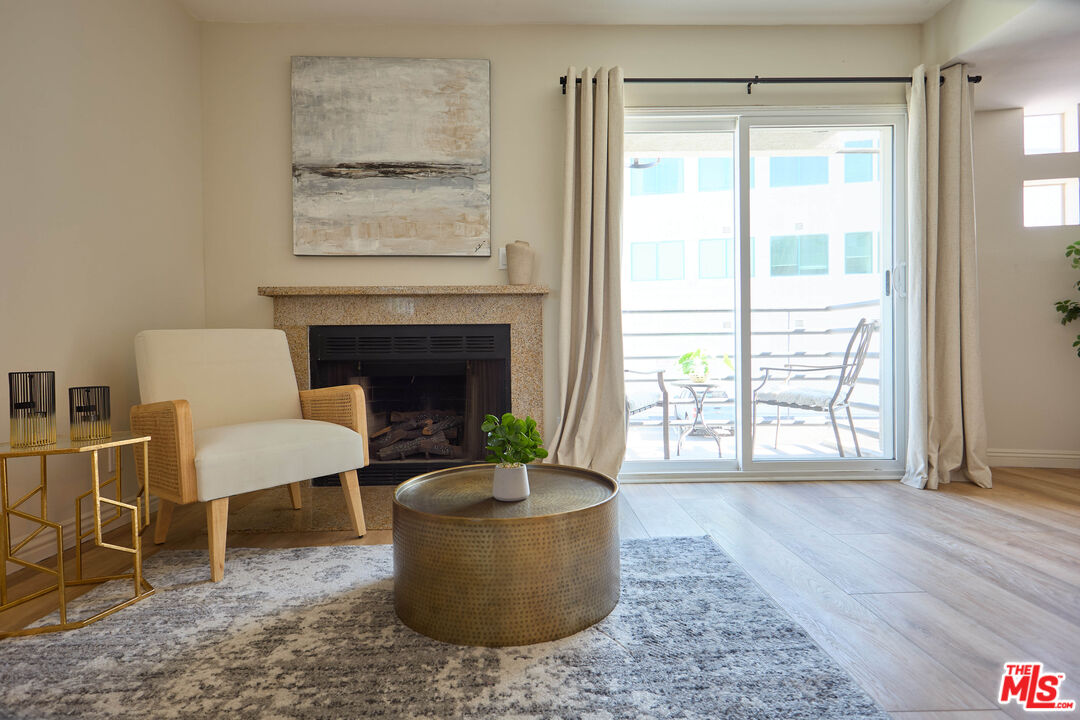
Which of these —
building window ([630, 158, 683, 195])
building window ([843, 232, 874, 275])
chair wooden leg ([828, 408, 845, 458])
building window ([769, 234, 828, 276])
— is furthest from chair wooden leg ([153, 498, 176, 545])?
building window ([843, 232, 874, 275])

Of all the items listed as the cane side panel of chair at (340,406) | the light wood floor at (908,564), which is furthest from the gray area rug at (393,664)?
the cane side panel of chair at (340,406)

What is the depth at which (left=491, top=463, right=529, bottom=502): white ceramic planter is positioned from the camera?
66.9 inches

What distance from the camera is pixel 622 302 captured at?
3340mm

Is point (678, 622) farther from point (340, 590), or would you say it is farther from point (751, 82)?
point (751, 82)

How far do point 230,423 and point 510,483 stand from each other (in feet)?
4.94

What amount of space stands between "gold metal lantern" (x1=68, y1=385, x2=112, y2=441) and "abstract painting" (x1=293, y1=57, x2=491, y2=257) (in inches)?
66.0

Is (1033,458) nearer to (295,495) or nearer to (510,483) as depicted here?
(510,483)

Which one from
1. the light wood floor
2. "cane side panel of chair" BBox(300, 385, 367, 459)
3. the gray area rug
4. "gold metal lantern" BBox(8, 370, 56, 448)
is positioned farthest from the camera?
"cane side panel of chair" BBox(300, 385, 367, 459)

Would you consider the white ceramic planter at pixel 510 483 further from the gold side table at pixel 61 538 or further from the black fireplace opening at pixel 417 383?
the black fireplace opening at pixel 417 383

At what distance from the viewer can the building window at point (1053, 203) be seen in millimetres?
3543

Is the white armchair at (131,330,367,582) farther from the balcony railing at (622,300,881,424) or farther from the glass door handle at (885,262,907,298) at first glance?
the glass door handle at (885,262,907,298)

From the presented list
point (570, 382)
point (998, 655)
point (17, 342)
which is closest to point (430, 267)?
point (570, 382)

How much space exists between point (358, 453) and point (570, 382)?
130 cm

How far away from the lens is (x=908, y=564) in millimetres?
2008
